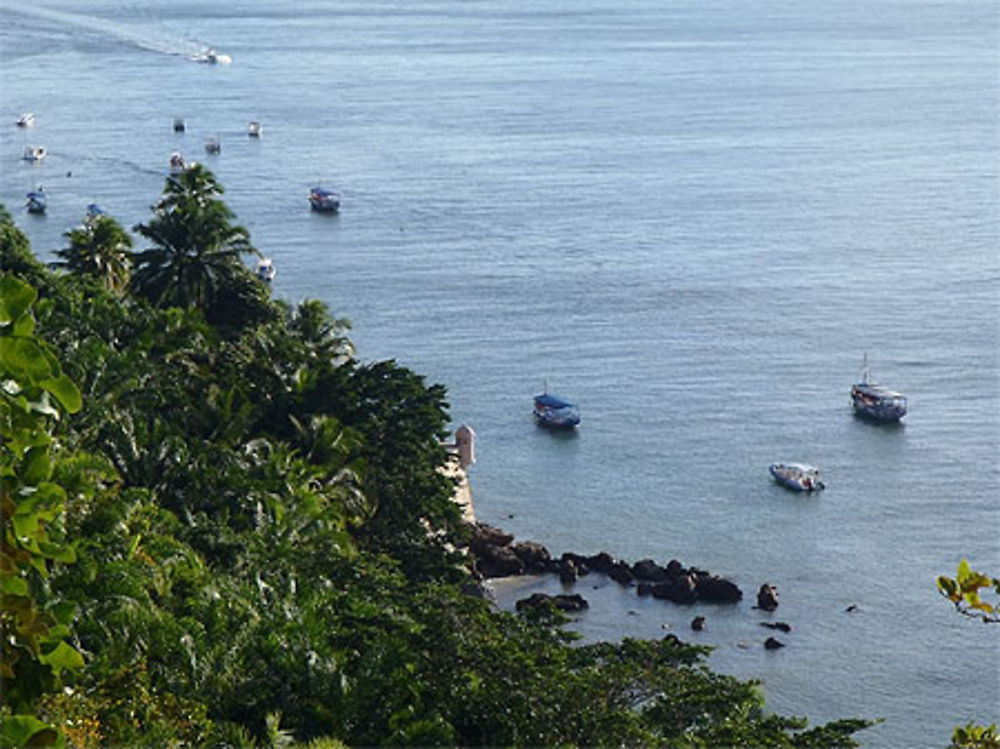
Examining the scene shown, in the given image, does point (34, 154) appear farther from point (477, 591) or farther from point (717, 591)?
point (477, 591)

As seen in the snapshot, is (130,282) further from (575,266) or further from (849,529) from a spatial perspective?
(575,266)

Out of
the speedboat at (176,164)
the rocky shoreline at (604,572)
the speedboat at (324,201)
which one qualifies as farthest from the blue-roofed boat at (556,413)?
the speedboat at (176,164)

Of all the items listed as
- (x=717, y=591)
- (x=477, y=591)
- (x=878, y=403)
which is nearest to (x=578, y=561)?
(x=717, y=591)

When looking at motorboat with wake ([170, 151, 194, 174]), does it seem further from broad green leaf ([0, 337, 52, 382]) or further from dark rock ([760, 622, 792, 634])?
broad green leaf ([0, 337, 52, 382])

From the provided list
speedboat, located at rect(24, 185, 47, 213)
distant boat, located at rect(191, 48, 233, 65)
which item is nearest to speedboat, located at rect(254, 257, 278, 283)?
speedboat, located at rect(24, 185, 47, 213)

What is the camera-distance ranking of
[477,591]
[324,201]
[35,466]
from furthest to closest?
[324,201]
[477,591]
[35,466]

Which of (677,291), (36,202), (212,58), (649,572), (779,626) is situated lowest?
(779,626)

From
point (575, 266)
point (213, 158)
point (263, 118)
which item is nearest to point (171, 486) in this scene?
point (575, 266)
